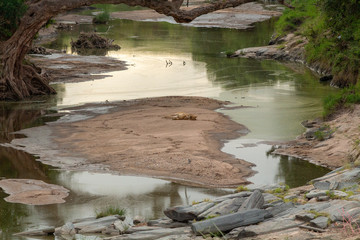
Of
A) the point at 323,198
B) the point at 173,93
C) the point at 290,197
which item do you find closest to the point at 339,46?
the point at 173,93

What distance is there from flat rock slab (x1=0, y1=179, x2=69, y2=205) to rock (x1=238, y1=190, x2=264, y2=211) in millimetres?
A: 4712

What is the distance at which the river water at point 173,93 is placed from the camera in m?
13.5

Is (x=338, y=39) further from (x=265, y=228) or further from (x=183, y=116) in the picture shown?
(x=265, y=228)

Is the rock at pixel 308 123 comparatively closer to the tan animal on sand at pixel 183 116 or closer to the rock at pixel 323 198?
the tan animal on sand at pixel 183 116

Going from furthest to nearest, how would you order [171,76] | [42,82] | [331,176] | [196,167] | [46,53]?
[46,53] < [171,76] < [42,82] < [196,167] < [331,176]

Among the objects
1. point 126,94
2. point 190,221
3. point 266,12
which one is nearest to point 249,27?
point 266,12

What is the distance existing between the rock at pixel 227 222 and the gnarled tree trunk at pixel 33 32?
1488 cm

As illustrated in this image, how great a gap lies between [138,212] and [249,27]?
45287 millimetres

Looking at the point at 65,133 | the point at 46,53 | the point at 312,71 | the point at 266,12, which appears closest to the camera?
the point at 65,133

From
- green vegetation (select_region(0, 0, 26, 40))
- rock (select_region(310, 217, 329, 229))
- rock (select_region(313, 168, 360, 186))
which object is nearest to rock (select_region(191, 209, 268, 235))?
rock (select_region(310, 217, 329, 229))

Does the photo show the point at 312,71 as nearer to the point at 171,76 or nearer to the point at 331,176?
the point at 171,76

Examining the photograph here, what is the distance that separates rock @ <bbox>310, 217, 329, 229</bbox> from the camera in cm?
877

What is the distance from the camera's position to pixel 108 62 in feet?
119

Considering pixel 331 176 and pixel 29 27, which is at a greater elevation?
pixel 29 27
